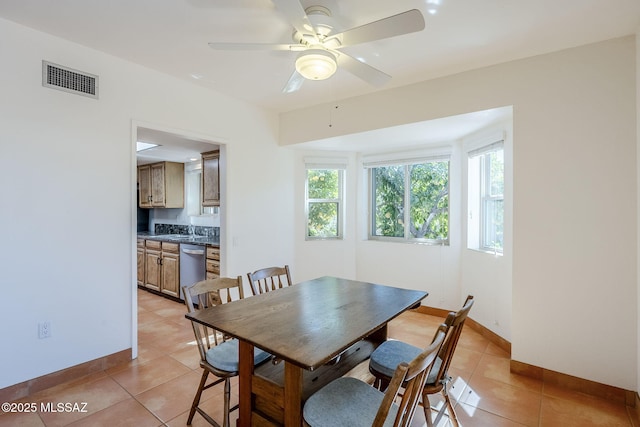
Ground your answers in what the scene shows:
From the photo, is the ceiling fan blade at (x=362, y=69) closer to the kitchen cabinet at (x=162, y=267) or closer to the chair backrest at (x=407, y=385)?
the chair backrest at (x=407, y=385)

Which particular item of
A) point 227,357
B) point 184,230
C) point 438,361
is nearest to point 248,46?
point 227,357

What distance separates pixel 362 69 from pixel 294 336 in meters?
1.67

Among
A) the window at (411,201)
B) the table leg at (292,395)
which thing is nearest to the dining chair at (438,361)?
the table leg at (292,395)

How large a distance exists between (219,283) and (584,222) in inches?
104

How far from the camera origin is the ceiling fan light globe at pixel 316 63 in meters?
1.80

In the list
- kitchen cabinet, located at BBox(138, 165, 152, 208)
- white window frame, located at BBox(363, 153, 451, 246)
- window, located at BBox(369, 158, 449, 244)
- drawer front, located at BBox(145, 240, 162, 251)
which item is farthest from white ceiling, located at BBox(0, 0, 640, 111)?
kitchen cabinet, located at BBox(138, 165, 152, 208)

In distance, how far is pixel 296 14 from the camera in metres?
1.57

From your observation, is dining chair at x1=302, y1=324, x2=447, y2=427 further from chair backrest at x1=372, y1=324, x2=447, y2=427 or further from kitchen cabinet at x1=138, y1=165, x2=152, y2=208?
kitchen cabinet at x1=138, y1=165, x2=152, y2=208

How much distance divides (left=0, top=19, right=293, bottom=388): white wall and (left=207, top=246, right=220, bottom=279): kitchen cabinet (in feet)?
4.37

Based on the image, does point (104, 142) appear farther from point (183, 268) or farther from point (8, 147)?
point (183, 268)

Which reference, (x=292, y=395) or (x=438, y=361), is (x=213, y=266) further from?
(x=438, y=361)

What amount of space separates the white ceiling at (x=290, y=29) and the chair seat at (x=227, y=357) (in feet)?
6.80

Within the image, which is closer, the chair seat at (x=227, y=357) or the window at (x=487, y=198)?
the chair seat at (x=227, y=357)

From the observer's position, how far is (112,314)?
263cm
